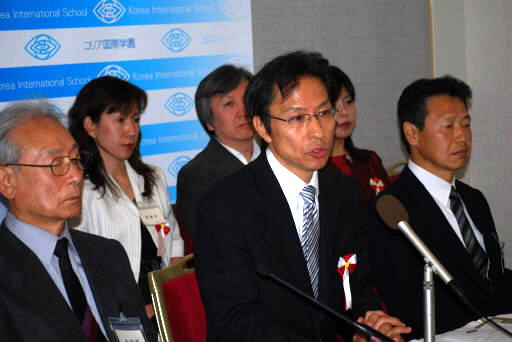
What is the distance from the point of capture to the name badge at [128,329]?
178 centimetres

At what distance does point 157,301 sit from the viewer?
6.48 ft

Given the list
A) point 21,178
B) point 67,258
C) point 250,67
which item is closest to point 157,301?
point 67,258

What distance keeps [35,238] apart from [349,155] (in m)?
2.49

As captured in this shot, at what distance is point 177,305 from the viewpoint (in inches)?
79.2

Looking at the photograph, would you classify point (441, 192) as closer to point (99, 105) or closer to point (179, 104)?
point (99, 105)

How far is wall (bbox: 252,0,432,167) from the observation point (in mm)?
4410

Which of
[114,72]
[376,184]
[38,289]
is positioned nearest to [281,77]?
[38,289]

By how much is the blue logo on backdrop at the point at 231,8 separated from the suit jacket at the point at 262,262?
7.58 ft

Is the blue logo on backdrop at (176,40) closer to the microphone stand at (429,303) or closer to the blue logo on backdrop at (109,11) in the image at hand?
the blue logo on backdrop at (109,11)

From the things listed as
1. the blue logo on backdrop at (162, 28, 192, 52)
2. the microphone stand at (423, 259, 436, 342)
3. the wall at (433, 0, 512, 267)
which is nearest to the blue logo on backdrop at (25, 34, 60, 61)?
the blue logo on backdrop at (162, 28, 192, 52)

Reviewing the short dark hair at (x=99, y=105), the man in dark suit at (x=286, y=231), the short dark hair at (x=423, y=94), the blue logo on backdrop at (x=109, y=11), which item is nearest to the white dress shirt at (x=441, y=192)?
the short dark hair at (x=423, y=94)

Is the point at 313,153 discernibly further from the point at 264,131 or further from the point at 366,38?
the point at 366,38

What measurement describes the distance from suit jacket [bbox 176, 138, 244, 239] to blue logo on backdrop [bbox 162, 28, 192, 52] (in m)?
0.82

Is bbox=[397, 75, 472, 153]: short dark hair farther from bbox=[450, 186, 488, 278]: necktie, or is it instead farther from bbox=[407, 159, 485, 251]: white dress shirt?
bbox=[450, 186, 488, 278]: necktie
